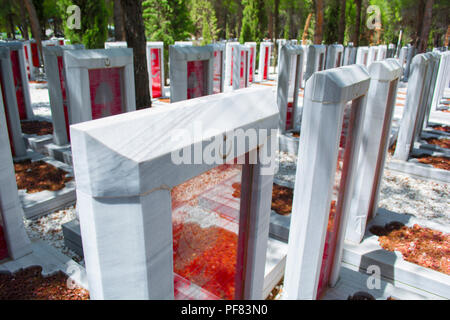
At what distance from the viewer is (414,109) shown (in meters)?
7.05

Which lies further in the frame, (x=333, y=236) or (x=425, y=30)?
(x=425, y=30)

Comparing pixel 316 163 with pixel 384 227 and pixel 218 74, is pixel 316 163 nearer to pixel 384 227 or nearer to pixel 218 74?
pixel 384 227

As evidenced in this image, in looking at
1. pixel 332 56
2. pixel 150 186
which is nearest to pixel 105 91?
pixel 150 186

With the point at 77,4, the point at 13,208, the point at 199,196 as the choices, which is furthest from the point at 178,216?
the point at 77,4

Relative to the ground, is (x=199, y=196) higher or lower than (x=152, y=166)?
lower

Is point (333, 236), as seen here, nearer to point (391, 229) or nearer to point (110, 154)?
point (391, 229)

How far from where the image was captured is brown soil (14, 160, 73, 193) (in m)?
5.91

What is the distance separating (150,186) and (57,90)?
7761 millimetres

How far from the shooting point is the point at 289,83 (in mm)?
9336

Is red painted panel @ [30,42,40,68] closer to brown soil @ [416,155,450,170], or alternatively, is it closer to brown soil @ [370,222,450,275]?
brown soil @ [416,155,450,170]

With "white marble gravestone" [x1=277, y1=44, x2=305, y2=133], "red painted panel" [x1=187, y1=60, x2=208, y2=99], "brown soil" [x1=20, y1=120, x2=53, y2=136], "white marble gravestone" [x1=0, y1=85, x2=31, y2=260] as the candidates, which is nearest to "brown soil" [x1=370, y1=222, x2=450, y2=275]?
"white marble gravestone" [x1=0, y1=85, x2=31, y2=260]
